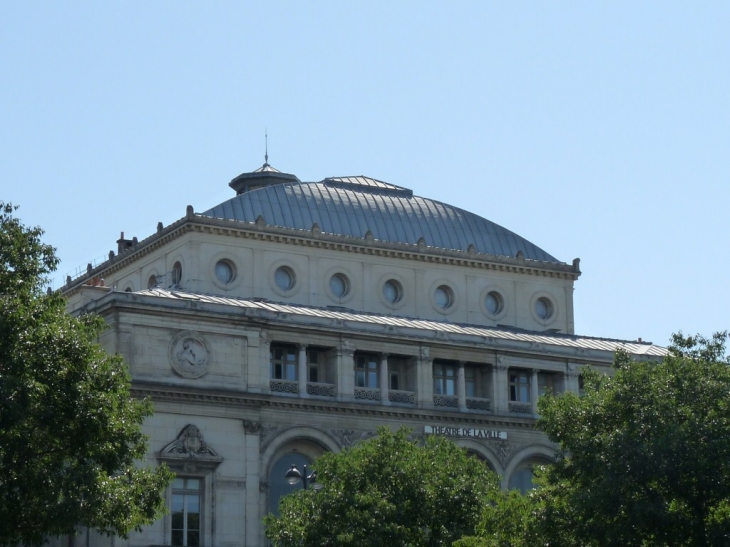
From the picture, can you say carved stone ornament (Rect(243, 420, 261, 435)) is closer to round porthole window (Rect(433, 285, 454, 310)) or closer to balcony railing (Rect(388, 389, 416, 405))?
balcony railing (Rect(388, 389, 416, 405))

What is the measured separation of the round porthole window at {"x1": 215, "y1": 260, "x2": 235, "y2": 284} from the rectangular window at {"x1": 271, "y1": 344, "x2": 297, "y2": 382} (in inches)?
311

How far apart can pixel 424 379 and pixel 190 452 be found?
1702 centimetres

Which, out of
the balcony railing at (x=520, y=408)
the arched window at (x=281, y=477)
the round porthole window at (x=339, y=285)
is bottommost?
the arched window at (x=281, y=477)

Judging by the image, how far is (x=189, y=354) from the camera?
3871 inches

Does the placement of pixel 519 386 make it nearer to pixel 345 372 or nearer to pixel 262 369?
pixel 345 372

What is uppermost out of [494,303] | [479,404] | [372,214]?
[372,214]

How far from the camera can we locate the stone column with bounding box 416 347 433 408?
106625 millimetres

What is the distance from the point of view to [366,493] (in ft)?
269

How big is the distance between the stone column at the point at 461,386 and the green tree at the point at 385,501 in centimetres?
2238

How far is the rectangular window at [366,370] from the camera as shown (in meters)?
106

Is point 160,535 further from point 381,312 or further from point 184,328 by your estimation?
point 381,312

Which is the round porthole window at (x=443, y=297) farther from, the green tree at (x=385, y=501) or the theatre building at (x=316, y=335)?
the green tree at (x=385, y=501)

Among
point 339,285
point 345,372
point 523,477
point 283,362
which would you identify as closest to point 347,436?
point 345,372

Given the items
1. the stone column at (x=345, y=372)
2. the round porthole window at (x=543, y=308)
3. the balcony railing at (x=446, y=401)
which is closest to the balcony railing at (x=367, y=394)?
the stone column at (x=345, y=372)
